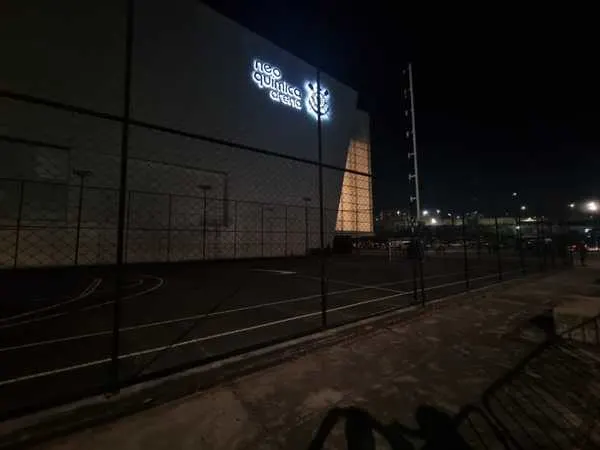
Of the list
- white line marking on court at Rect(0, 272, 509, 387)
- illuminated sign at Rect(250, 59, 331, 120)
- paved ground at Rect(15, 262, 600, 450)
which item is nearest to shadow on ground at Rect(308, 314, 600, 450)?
paved ground at Rect(15, 262, 600, 450)

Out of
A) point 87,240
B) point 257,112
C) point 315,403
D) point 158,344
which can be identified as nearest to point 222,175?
point 257,112

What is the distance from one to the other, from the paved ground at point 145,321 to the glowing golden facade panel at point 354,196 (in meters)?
26.3

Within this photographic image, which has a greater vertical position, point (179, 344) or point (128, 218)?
Answer: point (128, 218)

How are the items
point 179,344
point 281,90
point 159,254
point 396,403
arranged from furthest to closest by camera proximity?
point 281,90
point 159,254
point 179,344
point 396,403

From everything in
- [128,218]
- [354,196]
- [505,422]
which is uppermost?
[354,196]

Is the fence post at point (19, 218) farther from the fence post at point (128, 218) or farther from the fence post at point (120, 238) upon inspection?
the fence post at point (120, 238)

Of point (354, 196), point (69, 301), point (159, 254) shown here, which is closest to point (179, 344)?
point (69, 301)

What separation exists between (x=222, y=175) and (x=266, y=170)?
378 cm

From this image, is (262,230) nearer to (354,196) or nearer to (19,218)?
(19,218)

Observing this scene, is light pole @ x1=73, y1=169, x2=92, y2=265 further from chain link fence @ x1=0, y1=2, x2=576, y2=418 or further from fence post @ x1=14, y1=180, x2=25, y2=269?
fence post @ x1=14, y1=180, x2=25, y2=269

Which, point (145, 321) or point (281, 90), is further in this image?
point (281, 90)

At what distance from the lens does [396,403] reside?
9.93 ft

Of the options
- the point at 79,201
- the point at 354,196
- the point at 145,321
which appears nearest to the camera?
the point at 145,321

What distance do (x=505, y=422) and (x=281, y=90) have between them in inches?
1123
